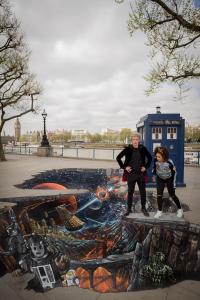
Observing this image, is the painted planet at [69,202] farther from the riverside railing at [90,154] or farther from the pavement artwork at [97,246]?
the riverside railing at [90,154]

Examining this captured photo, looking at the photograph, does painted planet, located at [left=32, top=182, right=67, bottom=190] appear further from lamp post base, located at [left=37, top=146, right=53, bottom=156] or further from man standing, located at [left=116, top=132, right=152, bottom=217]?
lamp post base, located at [left=37, top=146, right=53, bottom=156]

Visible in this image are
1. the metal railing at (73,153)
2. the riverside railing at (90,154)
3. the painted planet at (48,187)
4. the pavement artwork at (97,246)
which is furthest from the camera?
the metal railing at (73,153)

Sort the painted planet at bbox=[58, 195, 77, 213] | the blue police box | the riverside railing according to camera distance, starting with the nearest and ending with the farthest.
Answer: the painted planet at bbox=[58, 195, 77, 213] → the blue police box → the riverside railing

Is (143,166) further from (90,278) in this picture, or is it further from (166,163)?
(90,278)

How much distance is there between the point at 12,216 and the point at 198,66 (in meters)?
10.4

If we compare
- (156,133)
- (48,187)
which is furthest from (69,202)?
(156,133)

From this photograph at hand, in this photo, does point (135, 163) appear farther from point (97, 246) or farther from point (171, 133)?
point (171, 133)

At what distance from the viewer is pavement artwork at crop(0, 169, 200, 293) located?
3.80m

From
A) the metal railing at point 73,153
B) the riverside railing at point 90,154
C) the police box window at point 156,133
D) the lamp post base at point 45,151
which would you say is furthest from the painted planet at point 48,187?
the lamp post base at point 45,151

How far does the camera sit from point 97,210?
6398mm

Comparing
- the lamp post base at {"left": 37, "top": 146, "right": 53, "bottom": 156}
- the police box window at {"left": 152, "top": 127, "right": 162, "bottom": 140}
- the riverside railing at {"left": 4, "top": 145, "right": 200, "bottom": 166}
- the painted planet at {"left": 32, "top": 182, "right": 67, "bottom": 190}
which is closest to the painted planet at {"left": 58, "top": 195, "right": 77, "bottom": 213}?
the painted planet at {"left": 32, "top": 182, "right": 67, "bottom": 190}

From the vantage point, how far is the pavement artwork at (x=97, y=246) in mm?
3799

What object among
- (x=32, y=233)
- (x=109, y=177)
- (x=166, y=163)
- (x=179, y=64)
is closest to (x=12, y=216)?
(x=32, y=233)

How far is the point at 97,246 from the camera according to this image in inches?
181
